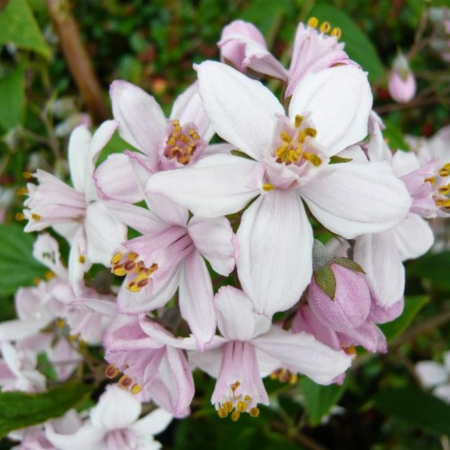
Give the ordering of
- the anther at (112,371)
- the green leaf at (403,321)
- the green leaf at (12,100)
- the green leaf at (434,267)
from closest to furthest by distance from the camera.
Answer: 1. the anther at (112,371)
2. the green leaf at (403,321)
3. the green leaf at (434,267)
4. the green leaf at (12,100)

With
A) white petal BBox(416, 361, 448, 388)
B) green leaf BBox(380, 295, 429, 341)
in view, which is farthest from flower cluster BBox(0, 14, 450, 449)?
white petal BBox(416, 361, 448, 388)

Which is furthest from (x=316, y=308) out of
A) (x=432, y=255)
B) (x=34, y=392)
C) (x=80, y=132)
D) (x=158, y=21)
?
(x=158, y=21)

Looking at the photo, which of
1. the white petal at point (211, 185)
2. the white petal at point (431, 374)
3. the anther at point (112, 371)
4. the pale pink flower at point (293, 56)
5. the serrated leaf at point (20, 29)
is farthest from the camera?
the white petal at point (431, 374)

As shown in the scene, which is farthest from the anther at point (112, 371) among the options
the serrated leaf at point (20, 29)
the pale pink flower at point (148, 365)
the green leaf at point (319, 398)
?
the serrated leaf at point (20, 29)

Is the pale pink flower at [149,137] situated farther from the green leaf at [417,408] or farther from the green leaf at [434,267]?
the green leaf at [417,408]

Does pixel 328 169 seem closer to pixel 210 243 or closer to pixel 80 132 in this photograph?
pixel 210 243

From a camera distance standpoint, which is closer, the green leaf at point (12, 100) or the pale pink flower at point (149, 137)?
the pale pink flower at point (149, 137)

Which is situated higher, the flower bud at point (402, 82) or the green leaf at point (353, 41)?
the green leaf at point (353, 41)
